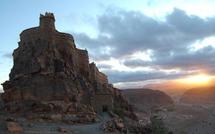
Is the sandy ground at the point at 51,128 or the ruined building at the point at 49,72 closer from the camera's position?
the sandy ground at the point at 51,128

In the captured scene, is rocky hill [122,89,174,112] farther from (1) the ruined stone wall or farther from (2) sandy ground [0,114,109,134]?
A: (2) sandy ground [0,114,109,134]

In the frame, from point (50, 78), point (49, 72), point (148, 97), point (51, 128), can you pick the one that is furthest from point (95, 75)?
point (148, 97)

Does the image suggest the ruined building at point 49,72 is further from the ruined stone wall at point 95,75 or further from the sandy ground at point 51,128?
the sandy ground at point 51,128

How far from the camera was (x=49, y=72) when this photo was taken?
5731 centimetres

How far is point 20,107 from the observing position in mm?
52406

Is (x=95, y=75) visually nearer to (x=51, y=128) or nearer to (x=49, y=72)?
(x=49, y=72)

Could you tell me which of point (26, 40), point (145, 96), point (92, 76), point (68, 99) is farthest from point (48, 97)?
point (145, 96)

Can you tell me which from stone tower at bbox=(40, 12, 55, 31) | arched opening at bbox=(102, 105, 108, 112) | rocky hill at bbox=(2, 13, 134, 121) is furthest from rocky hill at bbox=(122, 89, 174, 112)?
stone tower at bbox=(40, 12, 55, 31)

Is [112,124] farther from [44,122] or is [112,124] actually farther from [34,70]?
[34,70]

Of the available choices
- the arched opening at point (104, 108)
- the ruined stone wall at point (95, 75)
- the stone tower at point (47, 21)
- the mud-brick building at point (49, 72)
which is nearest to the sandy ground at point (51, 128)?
the mud-brick building at point (49, 72)

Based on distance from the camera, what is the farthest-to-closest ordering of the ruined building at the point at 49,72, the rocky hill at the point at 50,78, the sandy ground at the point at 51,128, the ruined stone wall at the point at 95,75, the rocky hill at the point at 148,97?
the rocky hill at the point at 148,97 < the ruined stone wall at the point at 95,75 < the ruined building at the point at 49,72 < the rocky hill at the point at 50,78 < the sandy ground at the point at 51,128

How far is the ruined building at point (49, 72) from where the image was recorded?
55.6 m

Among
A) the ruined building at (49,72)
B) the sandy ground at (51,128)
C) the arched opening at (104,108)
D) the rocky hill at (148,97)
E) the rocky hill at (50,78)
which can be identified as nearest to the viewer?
the sandy ground at (51,128)

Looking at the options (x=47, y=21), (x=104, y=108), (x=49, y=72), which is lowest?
(x=104, y=108)
